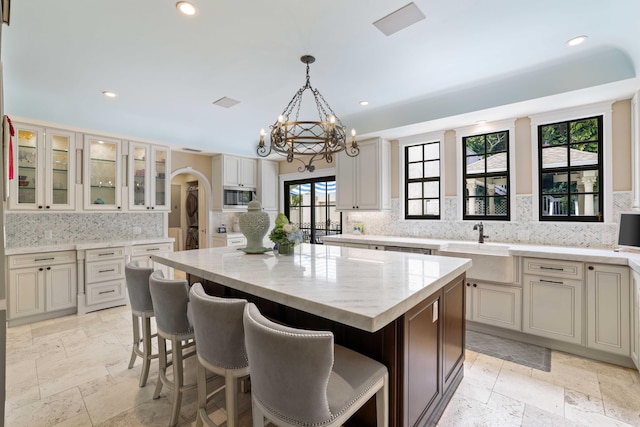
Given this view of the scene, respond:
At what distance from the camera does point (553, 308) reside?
2963mm

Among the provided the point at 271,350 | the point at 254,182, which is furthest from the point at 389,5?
the point at 254,182

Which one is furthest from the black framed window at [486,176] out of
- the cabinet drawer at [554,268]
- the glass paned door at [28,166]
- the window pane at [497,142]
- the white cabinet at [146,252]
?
the glass paned door at [28,166]

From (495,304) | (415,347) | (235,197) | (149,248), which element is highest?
(235,197)

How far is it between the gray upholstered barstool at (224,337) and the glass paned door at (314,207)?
4.17 meters

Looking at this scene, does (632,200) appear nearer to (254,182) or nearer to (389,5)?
(389,5)

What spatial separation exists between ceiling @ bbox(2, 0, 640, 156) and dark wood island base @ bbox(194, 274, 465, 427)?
2.02 meters

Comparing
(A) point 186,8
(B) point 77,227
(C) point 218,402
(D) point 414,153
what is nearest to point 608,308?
(D) point 414,153

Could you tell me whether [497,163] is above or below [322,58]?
below

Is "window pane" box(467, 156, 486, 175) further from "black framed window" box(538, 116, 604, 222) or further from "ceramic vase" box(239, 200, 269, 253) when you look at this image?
"ceramic vase" box(239, 200, 269, 253)

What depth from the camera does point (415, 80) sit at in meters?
3.31

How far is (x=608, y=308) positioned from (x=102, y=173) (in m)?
6.21

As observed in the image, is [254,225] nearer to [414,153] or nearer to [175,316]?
[175,316]

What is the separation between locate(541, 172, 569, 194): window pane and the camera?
3531mm

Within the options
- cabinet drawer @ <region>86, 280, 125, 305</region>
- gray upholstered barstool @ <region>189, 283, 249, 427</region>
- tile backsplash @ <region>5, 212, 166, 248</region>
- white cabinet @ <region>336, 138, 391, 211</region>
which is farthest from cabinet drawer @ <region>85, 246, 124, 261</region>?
gray upholstered barstool @ <region>189, 283, 249, 427</region>
